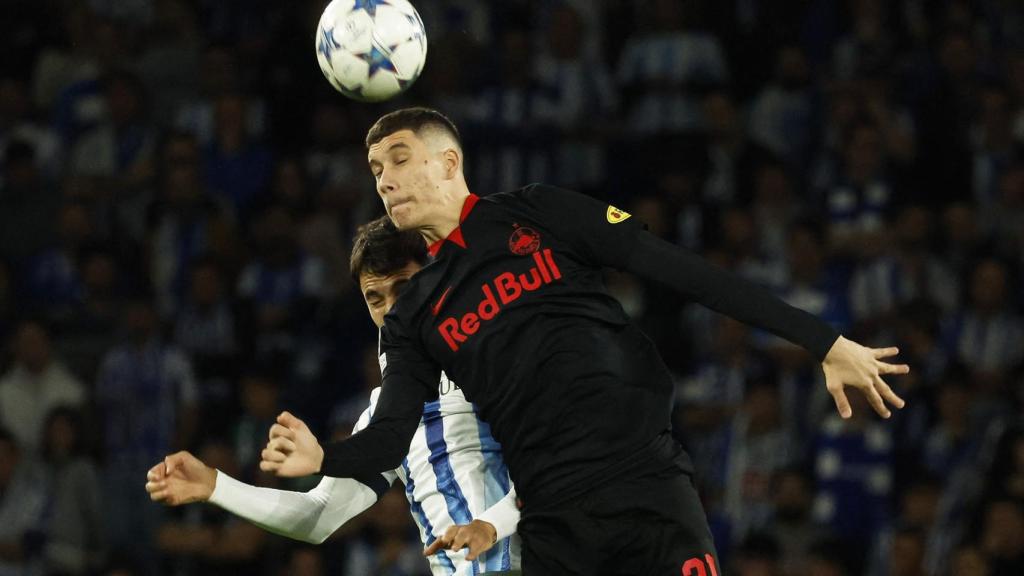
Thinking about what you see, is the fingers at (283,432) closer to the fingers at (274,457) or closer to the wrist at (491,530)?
the fingers at (274,457)

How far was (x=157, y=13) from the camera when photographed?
38.8 feet

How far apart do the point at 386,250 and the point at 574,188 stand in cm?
551

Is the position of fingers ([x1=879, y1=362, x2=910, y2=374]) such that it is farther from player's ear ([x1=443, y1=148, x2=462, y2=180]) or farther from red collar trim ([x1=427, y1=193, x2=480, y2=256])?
player's ear ([x1=443, y1=148, x2=462, y2=180])

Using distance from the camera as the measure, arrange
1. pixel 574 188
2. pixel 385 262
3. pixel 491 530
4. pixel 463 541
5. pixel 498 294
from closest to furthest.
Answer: pixel 463 541 < pixel 491 530 < pixel 498 294 < pixel 385 262 < pixel 574 188

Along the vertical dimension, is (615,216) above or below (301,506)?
above

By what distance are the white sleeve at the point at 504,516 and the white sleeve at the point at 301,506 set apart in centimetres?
59

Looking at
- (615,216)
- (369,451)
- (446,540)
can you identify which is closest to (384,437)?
(369,451)

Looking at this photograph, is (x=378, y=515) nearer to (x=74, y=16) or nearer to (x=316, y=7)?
(x=316, y=7)

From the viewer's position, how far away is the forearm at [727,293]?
13.1 feet

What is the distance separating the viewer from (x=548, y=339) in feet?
13.6

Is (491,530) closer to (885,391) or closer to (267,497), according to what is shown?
(267,497)

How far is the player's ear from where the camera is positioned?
4379 millimetres

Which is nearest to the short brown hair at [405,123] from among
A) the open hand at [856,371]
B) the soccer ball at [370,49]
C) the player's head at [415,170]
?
the player's head at [415,170]

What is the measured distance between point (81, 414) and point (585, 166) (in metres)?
3.59
